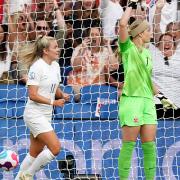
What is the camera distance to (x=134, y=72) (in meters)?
6.03

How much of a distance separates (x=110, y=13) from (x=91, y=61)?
0.78m

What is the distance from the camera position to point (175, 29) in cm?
822

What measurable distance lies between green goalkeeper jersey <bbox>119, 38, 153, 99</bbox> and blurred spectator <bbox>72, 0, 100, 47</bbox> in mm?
2341

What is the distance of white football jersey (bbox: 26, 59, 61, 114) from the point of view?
629cm

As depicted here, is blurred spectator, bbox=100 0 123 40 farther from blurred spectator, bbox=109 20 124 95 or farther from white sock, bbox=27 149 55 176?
white sock, bbox=27 149 55 176

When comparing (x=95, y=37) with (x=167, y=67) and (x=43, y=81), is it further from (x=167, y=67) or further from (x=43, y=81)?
(x=43, y=81)

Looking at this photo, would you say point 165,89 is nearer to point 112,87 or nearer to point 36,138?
point 112,87

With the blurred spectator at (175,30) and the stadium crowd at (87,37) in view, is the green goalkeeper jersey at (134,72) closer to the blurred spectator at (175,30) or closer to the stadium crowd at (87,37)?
the stadium crowd at (87,37)

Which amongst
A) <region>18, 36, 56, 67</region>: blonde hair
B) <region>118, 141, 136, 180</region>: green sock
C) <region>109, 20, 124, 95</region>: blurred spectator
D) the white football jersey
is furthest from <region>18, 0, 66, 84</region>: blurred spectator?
<region>118, 141, 136, 180</region>: green sock

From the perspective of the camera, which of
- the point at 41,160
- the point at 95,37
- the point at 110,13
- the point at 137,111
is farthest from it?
the point at 110,13

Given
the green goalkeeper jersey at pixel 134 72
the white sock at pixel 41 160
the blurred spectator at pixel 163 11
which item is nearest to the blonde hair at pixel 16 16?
the blurred spectator at pixel 163 11

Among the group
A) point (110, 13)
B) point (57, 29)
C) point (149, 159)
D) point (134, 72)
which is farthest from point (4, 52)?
point (149, 159)

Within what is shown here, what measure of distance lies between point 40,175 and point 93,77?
143 cm

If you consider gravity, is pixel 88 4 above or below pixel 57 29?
above
